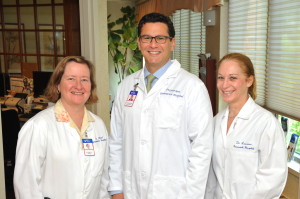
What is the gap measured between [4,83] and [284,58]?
136 inches

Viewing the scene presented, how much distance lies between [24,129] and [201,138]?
876 millimetres

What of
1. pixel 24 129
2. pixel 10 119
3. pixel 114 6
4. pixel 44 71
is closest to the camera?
pixel 24 129

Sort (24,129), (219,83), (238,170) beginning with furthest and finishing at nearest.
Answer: (219,83)
(238,170)
(24,129)

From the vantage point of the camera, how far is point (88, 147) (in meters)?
1.75

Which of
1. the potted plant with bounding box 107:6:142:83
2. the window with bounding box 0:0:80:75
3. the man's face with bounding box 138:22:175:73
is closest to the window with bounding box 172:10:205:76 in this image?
the potted plant with bounding box 107:6:142:83

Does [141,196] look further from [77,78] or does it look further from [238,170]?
[77,78]

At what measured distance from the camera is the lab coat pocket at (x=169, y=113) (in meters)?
1.78

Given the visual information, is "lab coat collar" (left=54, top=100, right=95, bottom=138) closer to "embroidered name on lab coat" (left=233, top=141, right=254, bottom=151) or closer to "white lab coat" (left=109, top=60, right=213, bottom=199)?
"white lab coat" (left=109, top=60, right=213, bottom=199)

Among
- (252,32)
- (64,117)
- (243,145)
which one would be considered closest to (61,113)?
(64,117)

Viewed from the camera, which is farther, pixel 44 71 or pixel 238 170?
pixel 44 71

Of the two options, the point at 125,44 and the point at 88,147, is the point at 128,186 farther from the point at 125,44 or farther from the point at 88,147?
the point at 125,44

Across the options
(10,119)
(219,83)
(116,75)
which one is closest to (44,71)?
(10,119)

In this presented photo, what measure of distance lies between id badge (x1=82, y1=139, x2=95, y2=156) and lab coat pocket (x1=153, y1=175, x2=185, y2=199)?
0.37 metres

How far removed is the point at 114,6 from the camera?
7.76 m
